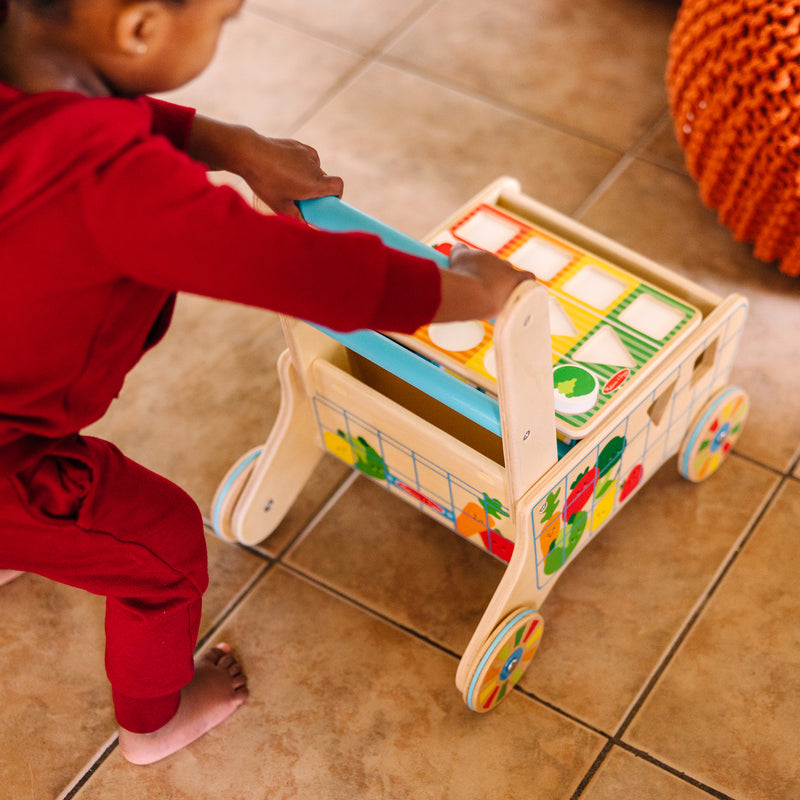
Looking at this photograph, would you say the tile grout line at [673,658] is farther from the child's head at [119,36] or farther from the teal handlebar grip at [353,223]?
the child's head at [119,36]

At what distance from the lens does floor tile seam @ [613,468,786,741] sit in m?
1.09

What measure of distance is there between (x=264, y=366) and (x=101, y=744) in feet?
1.87

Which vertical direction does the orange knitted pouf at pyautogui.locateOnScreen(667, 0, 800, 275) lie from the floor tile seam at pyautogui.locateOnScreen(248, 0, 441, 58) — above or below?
above

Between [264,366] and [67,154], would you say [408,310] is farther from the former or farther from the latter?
[264,366]

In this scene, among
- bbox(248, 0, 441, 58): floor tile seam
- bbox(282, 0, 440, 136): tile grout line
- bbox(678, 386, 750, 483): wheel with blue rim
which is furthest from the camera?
bbox(248, 0, 441, 58): floor tile seam

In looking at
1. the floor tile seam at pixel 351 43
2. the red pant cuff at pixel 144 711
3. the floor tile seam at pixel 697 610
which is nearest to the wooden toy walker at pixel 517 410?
the floor tile seam at pixel 697 610

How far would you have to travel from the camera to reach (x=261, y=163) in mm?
878

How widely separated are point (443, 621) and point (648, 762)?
274 mm

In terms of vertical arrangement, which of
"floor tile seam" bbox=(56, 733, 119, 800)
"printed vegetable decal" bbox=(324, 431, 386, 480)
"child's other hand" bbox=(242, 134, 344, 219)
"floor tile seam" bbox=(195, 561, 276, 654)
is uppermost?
"child's other hand" bbox=(242, 134, 344, 219)

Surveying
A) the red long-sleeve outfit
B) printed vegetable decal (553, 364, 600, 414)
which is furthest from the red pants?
printed vegetable decal (553, 364, 600, 414)

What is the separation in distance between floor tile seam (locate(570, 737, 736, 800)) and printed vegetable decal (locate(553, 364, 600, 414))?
1.22 ft

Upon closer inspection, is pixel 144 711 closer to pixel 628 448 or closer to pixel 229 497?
pixel 229 497

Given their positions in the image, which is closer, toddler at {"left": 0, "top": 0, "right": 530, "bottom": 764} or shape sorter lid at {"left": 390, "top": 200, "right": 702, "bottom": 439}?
toddler at {"left": 0, "top": 0, "right": 530, "bottom": 764}

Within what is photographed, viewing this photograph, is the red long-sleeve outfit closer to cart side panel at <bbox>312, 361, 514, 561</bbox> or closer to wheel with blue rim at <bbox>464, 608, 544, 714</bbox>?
cart side panel at <bbox>312, 361, 514, 561</bbox>
